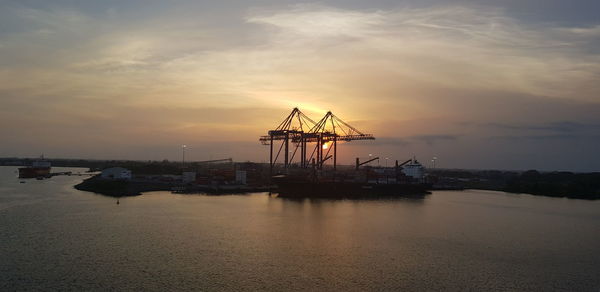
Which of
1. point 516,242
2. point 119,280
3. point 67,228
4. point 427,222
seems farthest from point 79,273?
point 427,222

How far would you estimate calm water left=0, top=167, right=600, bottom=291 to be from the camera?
1407 centimetres

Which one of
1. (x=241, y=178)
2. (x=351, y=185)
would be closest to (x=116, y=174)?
(x=241, y=178)

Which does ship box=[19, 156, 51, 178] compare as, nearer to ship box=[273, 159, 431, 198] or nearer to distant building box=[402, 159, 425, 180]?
ship box=[273, 159, 431, 198]

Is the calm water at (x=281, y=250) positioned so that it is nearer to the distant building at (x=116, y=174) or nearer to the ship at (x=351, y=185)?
the ship at (x=351, y=185)

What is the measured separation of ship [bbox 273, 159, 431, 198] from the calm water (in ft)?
49.3

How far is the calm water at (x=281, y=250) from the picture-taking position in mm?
14073

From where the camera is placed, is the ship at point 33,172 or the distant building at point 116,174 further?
the ship at point 33,172

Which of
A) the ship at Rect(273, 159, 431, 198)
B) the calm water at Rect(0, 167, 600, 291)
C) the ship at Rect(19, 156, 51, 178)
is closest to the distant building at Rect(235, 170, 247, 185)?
the ship at Rect(273, 159, 431, 198)

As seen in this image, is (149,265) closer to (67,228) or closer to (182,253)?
(182,253)

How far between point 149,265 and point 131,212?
45.1 feet

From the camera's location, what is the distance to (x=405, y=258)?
17.6m

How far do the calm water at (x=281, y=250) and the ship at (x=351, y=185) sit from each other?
1503 cm

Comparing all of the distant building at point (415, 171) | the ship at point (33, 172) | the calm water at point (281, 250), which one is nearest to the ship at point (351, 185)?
the distant building at point (415, 171)

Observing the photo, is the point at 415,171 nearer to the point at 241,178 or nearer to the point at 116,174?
the point at 241,178
